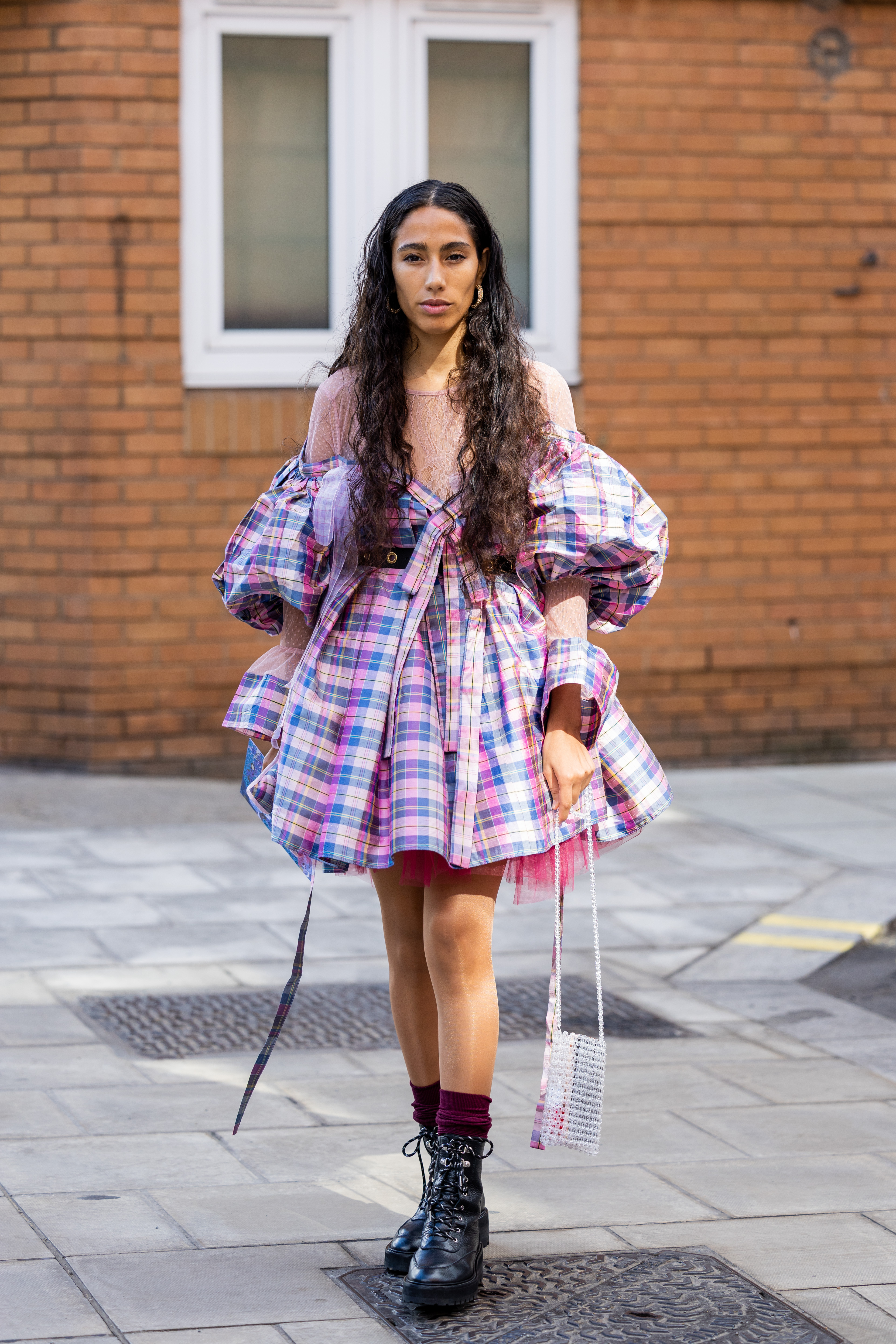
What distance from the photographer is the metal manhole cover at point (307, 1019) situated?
4902 millimetres

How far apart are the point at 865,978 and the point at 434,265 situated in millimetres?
3031

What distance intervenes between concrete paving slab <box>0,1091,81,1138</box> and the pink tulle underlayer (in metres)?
1.19

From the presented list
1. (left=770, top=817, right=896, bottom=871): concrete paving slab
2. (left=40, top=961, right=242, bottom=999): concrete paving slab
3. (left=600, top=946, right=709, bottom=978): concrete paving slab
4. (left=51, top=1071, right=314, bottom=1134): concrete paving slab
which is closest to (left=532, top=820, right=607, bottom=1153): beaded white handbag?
(left=51, top=1071, right=314, bottom=1134): concrete paving slab

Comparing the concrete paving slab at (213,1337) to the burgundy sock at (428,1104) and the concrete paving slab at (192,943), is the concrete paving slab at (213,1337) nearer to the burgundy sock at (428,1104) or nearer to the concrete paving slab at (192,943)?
the burgundy sock at (428,1104)

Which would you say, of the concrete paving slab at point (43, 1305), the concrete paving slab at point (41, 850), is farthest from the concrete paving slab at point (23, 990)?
the concrete paving slab at point (43, 1305)

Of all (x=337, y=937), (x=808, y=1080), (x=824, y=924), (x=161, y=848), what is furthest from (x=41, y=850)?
(x=808, y=1080)

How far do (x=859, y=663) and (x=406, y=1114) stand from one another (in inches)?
220

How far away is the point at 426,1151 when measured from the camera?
385 centimetres

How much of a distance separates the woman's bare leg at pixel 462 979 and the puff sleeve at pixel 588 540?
14.1 inches

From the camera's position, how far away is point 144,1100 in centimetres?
438

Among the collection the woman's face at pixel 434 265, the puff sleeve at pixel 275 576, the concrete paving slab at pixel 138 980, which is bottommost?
the concrete paving slab at pixel 138 980

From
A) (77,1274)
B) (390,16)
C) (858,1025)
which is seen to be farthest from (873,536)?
(77,1274)

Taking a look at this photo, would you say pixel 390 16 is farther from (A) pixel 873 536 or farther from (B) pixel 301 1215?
(B) pixel 301 1215

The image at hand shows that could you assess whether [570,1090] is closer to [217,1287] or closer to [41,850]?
[217,1287]
